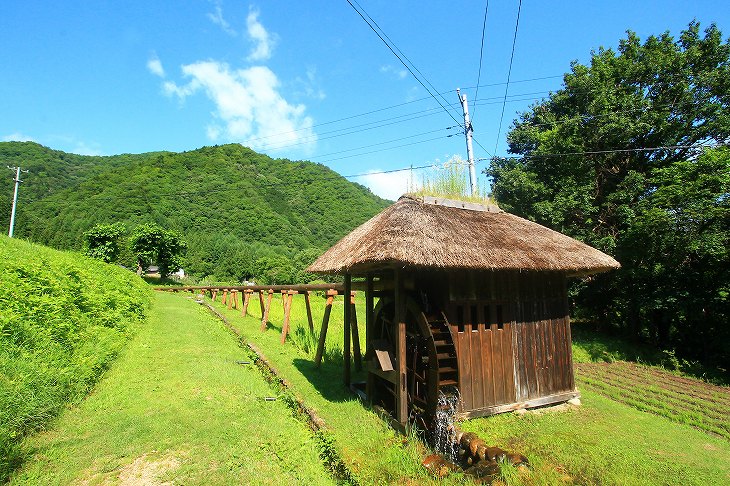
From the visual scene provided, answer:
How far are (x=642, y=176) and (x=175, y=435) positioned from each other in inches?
650

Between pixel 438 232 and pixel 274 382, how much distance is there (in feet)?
13.3

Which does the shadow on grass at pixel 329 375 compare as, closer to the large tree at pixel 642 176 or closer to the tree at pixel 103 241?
the large tree at pixel 642 176

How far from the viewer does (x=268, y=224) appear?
53.1 m

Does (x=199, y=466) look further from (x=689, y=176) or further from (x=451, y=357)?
(x=689, y=176)

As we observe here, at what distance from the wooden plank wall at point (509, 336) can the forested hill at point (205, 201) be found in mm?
37042

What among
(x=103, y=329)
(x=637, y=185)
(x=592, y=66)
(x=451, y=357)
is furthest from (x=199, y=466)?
(x=592, y=66)

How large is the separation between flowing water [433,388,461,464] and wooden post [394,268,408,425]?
48 centimetres

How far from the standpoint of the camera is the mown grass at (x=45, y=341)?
13.1 feet

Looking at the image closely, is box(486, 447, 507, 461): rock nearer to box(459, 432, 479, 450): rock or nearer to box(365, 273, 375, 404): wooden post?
box(459, 432, 479, 450): rock

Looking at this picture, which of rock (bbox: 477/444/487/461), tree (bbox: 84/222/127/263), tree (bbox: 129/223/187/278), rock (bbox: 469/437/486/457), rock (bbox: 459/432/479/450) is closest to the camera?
rock (bbox: 477/444/487/461)

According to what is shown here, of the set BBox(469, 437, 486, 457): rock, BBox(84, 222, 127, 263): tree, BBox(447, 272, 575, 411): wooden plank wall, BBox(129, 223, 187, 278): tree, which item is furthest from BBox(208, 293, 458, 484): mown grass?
BBox(129, 223, 187, 278): tree

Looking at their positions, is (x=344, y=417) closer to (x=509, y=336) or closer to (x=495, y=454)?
(x=495, y=454)

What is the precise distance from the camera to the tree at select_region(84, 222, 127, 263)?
31.8 meters

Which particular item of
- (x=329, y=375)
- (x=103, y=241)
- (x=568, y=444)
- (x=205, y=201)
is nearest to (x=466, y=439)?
(x=568, y=444)
